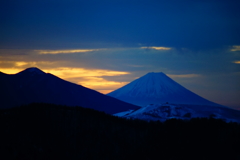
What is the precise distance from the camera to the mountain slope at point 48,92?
99.6 meters

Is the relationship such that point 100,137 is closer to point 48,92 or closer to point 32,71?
point 48,92

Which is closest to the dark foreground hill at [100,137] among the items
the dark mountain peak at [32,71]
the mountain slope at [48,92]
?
the mountain slope at [48,92]

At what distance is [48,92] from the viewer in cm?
10888

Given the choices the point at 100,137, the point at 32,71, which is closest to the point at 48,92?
the point at 32,71

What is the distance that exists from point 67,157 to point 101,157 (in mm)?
1858

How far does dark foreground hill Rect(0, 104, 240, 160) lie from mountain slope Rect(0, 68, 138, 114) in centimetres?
8092

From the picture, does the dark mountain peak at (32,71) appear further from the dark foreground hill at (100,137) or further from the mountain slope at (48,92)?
the dark foreground hill at (100,137)

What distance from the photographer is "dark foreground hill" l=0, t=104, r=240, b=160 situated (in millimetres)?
14984

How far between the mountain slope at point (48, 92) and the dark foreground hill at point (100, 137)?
265ft

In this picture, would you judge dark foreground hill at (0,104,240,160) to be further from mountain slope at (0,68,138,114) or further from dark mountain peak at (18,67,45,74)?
dark mountain peak at (18,67,45,74)

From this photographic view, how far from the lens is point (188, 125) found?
61.1 ft

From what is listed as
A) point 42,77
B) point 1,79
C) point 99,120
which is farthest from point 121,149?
point 42,77

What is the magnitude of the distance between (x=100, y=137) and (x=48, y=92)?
95.7 m

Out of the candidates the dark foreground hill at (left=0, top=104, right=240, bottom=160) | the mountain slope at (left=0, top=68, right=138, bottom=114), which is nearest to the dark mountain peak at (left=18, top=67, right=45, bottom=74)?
the mountain slope at (left=0, top=68, right=138, bottom=114)
